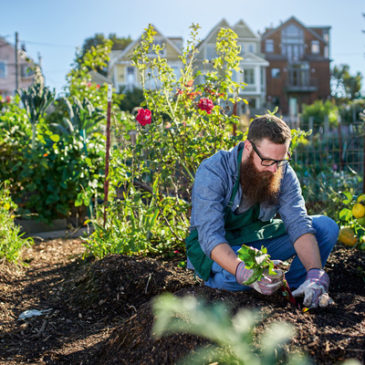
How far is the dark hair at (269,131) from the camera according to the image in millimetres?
2152

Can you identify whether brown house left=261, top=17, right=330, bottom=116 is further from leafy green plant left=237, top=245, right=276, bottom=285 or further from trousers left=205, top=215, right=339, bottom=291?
leafy green plant left=237, top=245, right=276, bottom=285

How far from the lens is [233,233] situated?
2529 mm

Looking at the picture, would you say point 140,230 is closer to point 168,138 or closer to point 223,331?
point 168,138

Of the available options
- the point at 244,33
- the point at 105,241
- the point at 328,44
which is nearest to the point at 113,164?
the point at 105,241

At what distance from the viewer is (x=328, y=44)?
35156 millimetres

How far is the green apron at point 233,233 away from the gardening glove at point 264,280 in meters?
0.42

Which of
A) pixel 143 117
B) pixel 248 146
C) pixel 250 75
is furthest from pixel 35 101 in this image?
pixel 250 75

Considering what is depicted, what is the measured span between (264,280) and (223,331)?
38 centimetres

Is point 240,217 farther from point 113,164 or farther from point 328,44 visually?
point 328,44

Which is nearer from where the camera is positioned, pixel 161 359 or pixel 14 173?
pixel 161 359

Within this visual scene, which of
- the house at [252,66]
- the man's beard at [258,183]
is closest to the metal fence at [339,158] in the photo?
the man's beard at [258,183]

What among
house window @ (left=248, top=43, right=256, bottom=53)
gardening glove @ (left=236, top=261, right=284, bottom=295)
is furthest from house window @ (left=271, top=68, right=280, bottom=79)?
gardening glove @ (left=236, top=261, right=284, bottom=295)

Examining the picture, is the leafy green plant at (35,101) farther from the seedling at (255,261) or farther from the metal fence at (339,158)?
the seedling at (255,261)

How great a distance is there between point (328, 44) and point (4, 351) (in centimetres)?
3694
